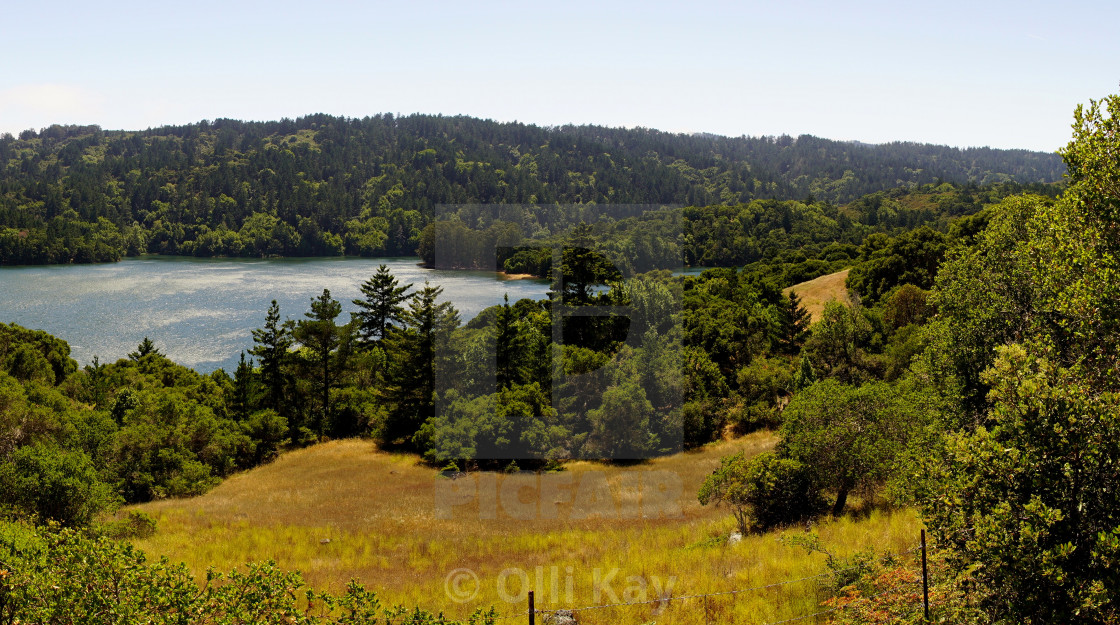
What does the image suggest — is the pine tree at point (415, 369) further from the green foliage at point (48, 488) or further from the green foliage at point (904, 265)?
the green foliage at point (904, 265)

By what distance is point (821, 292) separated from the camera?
165 ft

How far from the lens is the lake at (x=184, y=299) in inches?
2221

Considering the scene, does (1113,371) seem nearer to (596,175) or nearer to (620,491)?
(620,491)

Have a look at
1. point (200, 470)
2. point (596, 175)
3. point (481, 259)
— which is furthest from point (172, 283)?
point (596, 175)

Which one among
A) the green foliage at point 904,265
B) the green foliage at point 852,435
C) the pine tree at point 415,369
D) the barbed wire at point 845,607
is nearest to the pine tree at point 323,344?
the pine tree at point 415,369

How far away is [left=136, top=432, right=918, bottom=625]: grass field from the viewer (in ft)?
37.8

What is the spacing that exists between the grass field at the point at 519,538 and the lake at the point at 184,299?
26.7 metres

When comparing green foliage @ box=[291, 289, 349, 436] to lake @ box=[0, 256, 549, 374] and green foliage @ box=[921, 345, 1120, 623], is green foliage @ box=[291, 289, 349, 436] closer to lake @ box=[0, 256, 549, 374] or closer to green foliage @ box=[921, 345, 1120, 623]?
lake @ box=[0, 256, 549, 374]

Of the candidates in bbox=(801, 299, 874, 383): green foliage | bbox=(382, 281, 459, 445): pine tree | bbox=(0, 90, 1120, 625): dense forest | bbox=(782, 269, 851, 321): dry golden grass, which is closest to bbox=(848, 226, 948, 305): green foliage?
bbox=(0, 90, 1120, 625): dense forest

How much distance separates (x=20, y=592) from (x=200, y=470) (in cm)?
2315

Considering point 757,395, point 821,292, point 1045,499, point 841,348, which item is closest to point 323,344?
point 757,395

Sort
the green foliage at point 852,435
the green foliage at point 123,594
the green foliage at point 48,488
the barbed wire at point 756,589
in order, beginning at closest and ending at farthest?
the green foliage at point 123,594
the barbed wire at point 756,589
the green foliage at point 852,435
the green foliage at point 48,488

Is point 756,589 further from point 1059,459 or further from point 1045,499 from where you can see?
point 1059,459

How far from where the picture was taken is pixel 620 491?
74.2ft
